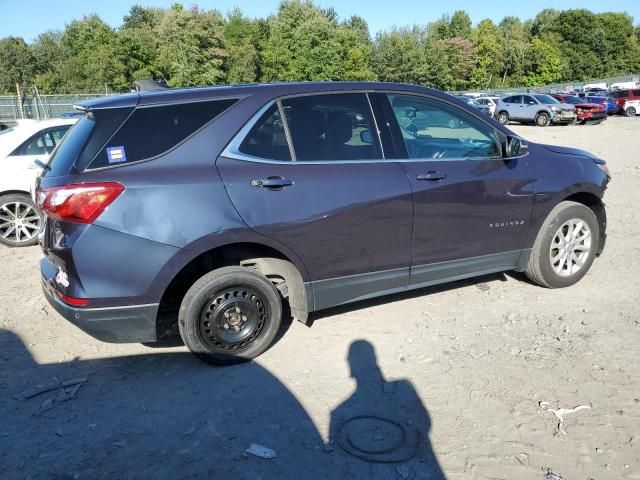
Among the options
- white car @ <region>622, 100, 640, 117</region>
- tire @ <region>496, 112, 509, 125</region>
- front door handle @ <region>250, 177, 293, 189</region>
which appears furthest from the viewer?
white car @ <region>622, 100, 640, 117</region>

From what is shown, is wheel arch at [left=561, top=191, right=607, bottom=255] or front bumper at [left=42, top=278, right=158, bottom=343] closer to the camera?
front bumper at [left=42, top=278, right=158, bottom=343]

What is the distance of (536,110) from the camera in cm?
3011

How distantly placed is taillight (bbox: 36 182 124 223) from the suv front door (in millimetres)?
2117

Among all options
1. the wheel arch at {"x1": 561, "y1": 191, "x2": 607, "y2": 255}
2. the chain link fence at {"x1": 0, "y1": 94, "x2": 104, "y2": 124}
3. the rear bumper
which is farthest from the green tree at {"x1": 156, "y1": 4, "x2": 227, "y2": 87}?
the wheel arch at {"x1": 561, "y1": 191, "x2": 607, "y2": 255}

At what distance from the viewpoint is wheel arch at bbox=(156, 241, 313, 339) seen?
3814 millimetres

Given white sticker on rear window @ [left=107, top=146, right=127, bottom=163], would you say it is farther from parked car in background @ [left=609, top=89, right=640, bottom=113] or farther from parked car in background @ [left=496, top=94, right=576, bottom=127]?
parked car in background @ [left=609, top=89, right=640, bottom=113]

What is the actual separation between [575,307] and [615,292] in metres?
0.62

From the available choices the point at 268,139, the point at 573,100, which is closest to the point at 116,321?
the point at 268,139

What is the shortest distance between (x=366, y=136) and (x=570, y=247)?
2.42m

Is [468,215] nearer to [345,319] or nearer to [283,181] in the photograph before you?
[345,319]

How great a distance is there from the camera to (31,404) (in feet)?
11.3

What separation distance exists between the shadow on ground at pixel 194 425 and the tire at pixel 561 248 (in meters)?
2.01

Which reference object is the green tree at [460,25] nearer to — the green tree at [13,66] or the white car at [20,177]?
the green tree at [13,66]

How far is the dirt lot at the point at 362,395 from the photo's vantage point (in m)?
2.85
